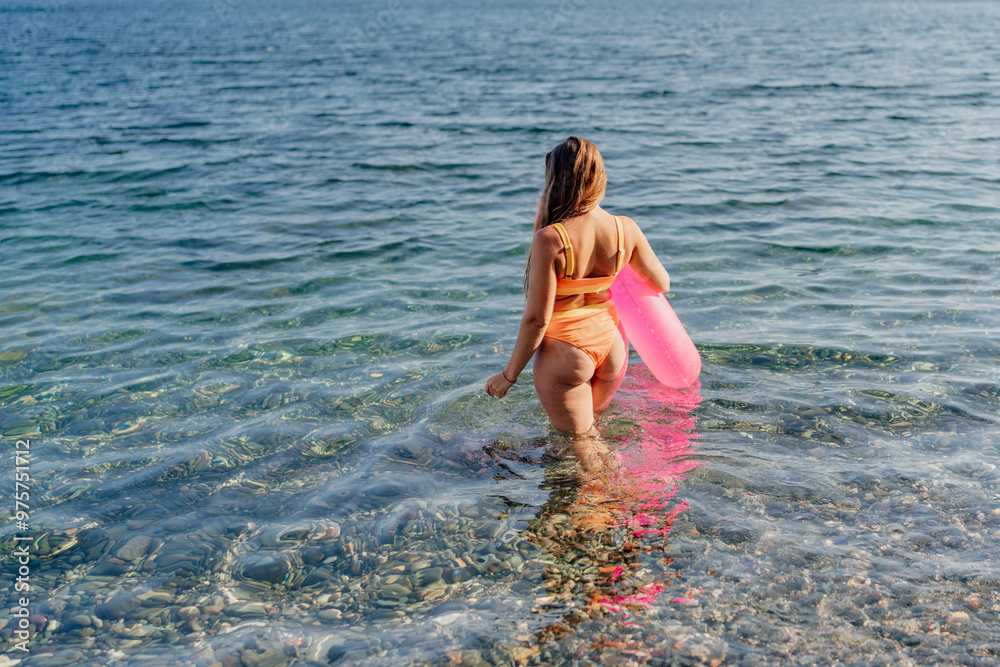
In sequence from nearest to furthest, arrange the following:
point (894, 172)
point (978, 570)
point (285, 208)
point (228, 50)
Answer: point (978, 570), point (285, 208), point (894, 172), point (228, 50)

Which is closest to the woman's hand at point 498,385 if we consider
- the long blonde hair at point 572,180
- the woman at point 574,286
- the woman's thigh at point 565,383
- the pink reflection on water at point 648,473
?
the woman at point 574,286

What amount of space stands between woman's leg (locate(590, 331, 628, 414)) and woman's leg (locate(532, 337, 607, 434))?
96 mm

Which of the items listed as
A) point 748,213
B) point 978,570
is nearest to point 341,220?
point 748,213

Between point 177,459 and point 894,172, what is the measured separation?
12800 mm

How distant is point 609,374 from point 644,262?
0.83m

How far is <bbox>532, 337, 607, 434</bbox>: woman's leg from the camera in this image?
4.64m

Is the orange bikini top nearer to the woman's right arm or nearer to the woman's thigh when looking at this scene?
the woman's right arm

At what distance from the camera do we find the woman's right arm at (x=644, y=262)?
14.8 ft

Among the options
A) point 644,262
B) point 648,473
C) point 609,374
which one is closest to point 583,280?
point 644,262

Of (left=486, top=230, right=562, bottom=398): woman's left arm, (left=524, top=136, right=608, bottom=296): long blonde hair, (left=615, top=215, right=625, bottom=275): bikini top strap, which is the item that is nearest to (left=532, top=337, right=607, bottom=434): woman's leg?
(left=486, top=230, right=562, bottom=398): woman's left arm

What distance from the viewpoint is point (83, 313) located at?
26.2 ft

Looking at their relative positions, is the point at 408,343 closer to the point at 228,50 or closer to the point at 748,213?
the point at 748,213

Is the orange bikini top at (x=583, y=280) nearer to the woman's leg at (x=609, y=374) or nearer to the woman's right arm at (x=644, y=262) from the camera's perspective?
the woman's right arm at (x=644, y=262)

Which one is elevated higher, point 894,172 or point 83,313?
point 894,172
